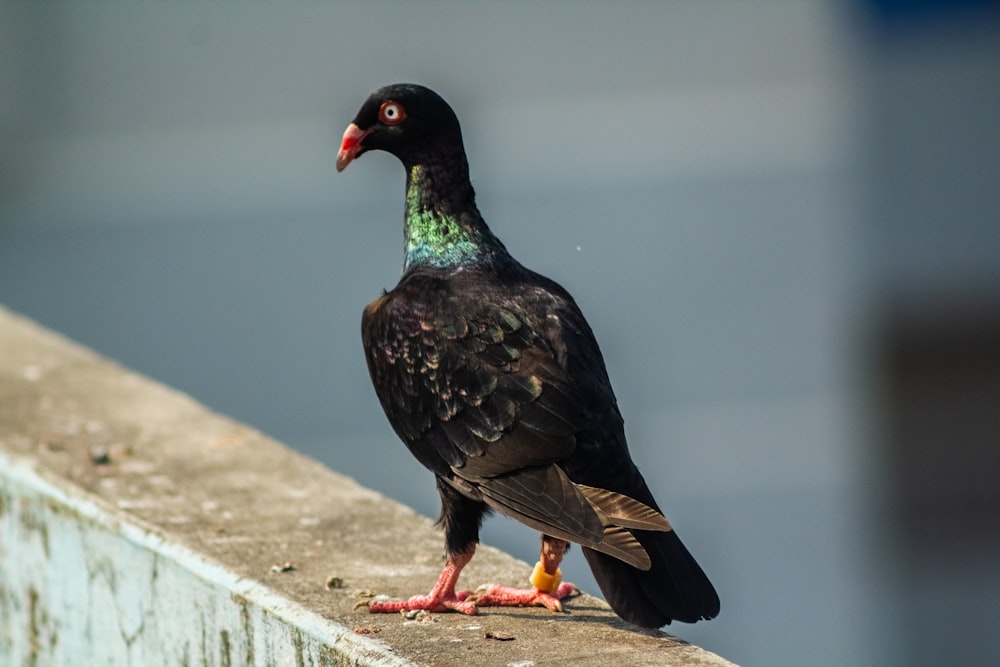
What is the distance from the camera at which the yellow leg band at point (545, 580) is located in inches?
150

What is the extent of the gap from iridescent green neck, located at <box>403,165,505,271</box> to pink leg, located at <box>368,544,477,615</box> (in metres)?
0.71

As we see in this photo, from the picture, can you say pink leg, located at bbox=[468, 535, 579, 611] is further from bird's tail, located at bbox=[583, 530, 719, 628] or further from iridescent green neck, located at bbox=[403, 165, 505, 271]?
iridescent green neck, located at bbox=[403, 165, 505, 271]

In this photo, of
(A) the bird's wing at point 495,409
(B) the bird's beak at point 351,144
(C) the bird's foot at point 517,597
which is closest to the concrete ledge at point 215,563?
(C) the bird's foot at point 517,597

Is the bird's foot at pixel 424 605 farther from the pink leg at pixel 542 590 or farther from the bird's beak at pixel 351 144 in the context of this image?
the bird's beak at pixel 351 144

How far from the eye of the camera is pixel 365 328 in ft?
13.0

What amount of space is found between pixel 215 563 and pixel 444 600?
1.82ft

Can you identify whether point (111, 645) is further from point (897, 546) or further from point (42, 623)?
point (897, 546)

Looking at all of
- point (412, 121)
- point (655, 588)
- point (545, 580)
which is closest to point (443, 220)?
point (412, 121)

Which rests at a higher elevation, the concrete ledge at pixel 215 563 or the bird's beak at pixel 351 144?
the bird's beak at pixel 351 144

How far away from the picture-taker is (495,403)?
3.65 metres

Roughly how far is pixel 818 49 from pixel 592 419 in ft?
23.4

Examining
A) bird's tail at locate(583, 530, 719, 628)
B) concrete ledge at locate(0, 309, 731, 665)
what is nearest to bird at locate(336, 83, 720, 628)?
bird's tail at locate(583, 530, 719, 628)

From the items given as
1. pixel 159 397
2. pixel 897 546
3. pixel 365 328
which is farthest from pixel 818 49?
pixel 365 328

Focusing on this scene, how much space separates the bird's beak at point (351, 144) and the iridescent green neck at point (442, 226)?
0.15 meters
